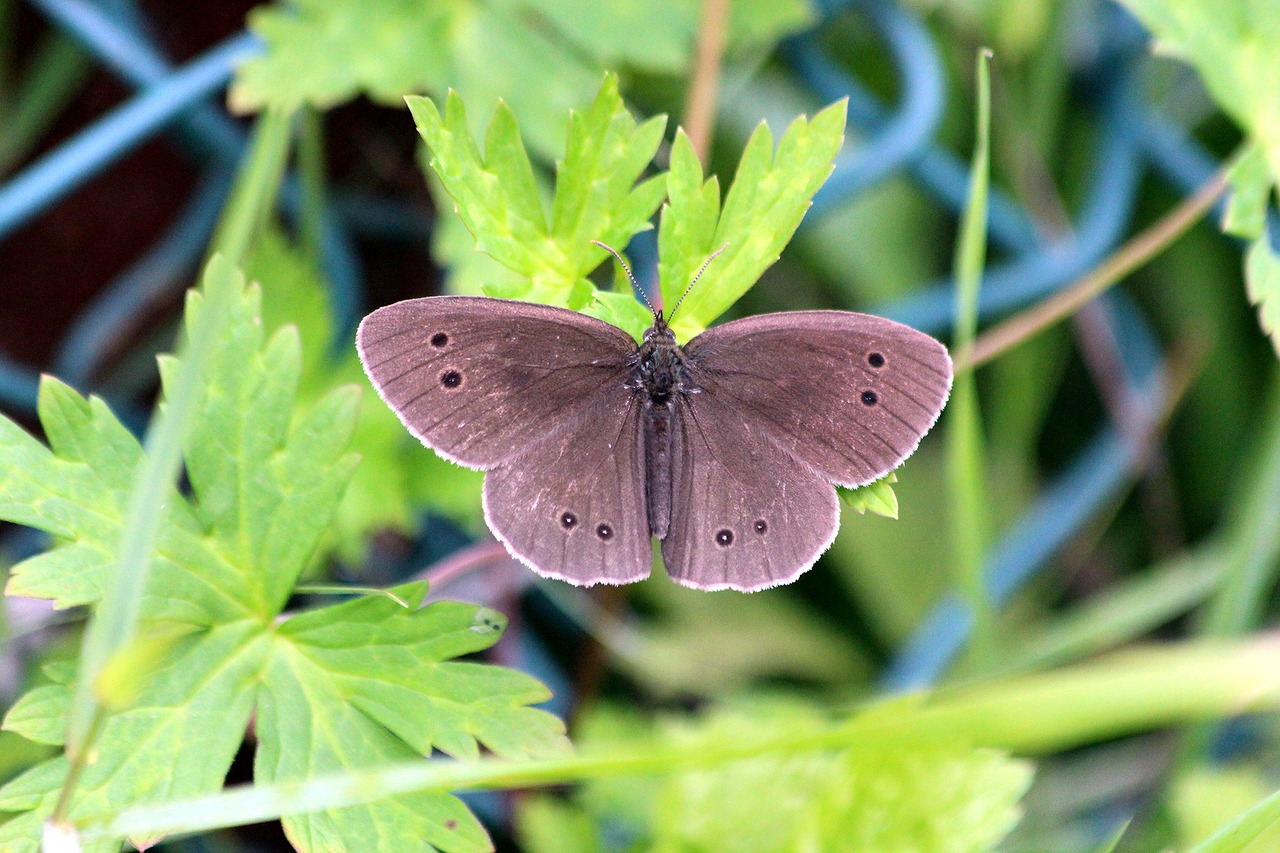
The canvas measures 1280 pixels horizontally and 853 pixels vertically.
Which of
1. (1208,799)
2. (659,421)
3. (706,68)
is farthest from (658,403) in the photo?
(1208,799)

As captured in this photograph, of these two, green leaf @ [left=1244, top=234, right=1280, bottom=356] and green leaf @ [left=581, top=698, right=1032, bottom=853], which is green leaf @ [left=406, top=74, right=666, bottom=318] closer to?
green leaf @ [left=581, top=698, right=1032, bottom=853]

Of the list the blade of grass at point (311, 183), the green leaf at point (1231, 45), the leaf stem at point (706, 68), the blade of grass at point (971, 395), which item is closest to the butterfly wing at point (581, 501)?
the blade of grass at point (971, 395)

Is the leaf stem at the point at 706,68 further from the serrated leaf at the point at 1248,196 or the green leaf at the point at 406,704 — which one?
the green leaf at the point at 406,704

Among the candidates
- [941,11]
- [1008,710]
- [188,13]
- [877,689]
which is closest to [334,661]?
[1008,710]

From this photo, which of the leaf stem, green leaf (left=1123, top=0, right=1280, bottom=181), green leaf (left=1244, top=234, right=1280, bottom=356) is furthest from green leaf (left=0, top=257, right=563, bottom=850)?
green leaf (left=1123, top=0, right=1280, bottom=181)

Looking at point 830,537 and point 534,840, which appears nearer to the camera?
point 830,537

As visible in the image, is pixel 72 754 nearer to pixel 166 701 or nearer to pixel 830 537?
pixel 166 701
